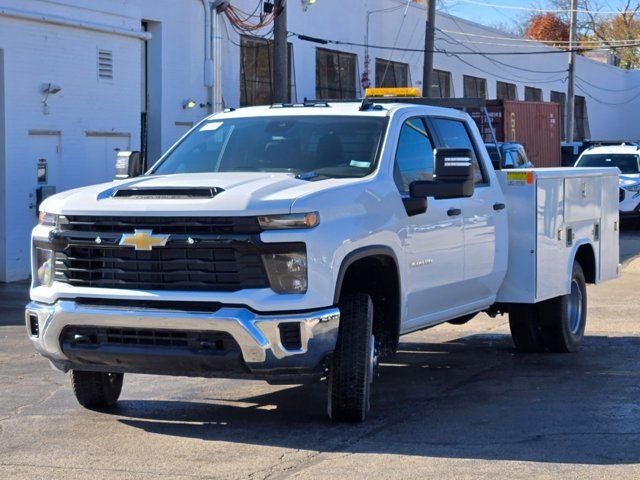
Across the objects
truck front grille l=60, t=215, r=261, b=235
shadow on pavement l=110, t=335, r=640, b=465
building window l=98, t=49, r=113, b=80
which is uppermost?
building window l=98, t=49, r=113, b=80

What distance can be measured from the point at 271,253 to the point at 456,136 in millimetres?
2912

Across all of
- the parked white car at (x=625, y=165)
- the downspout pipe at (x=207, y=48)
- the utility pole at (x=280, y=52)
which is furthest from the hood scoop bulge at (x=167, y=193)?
the parked white car at (x=625, y=165)

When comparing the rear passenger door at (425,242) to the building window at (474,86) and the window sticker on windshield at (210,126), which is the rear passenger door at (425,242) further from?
the building window at (474,86)

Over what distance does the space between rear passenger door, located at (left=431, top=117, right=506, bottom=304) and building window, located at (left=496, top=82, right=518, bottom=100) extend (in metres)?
36.1

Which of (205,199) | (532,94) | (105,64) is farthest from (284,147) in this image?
(532,94)

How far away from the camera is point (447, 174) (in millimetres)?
7590

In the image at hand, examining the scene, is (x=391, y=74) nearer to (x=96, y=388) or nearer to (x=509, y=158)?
(x=509, y=158)

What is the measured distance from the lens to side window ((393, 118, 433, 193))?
308 inches

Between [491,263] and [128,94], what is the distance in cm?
1191

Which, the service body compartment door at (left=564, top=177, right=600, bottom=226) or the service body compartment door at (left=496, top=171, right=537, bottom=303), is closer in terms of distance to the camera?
the service body compartment door at (left=496, top=171, right=537, bottom=303)

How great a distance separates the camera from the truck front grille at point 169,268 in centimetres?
654

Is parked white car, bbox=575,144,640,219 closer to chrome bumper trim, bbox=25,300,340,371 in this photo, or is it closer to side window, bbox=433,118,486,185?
side window, bbox=433,118,486,185

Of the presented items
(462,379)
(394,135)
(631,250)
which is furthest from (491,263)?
(631,250)

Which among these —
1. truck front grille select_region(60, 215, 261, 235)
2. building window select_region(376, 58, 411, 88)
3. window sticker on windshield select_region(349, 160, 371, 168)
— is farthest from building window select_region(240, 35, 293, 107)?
truck front grille select_region(60, 215, 261, 235)
